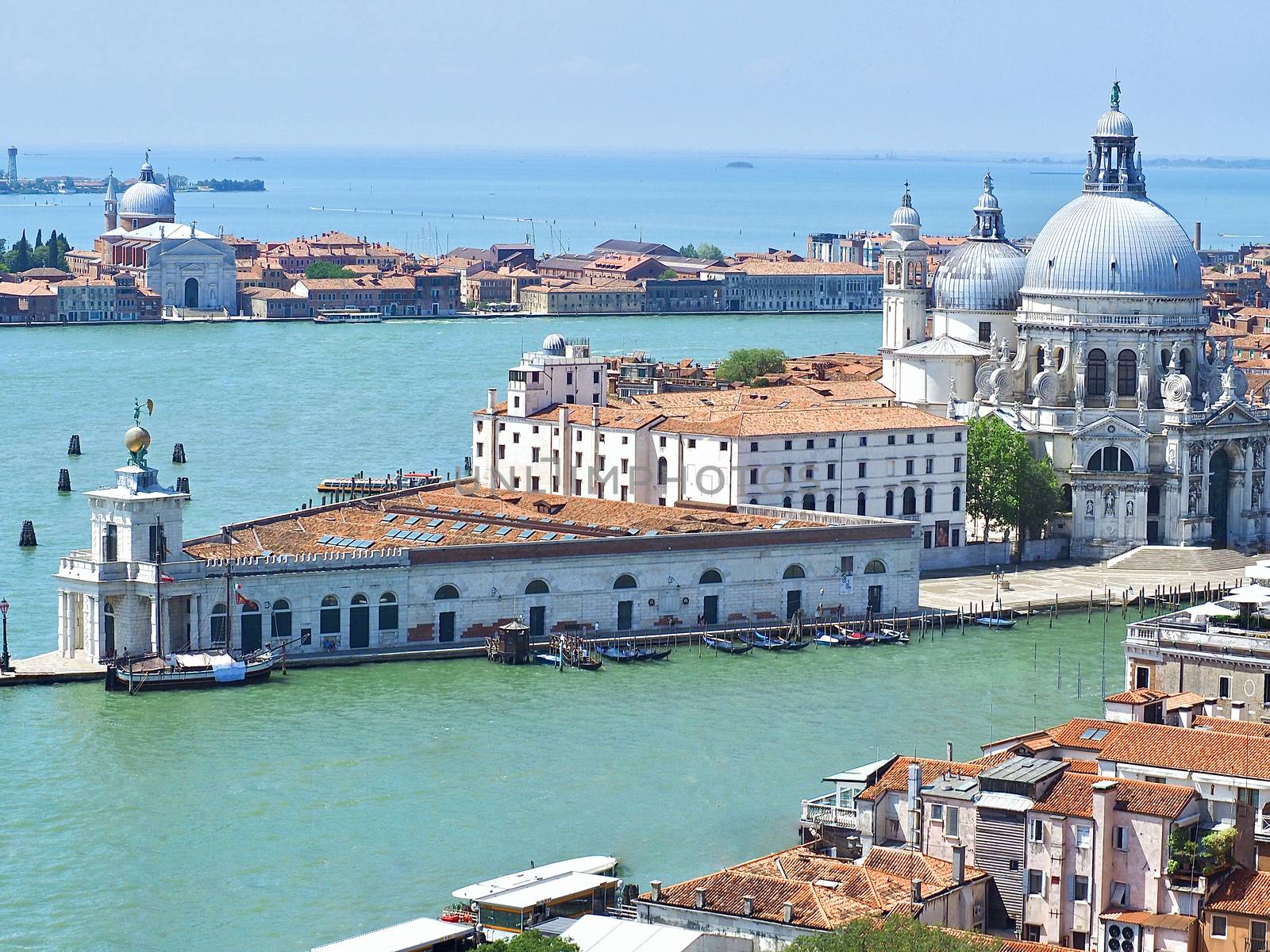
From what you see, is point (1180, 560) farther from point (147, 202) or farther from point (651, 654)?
point (147, 202)

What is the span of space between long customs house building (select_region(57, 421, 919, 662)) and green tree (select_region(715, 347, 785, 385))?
22005 mm

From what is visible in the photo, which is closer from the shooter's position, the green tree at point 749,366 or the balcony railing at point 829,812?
the balcony railing at point 829,812

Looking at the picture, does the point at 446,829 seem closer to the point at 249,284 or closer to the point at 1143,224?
the point at 1143,224

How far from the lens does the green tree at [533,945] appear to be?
21234 mm

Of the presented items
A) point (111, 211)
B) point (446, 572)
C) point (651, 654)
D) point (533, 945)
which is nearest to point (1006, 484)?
point (651, 654)

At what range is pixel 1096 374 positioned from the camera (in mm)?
54531

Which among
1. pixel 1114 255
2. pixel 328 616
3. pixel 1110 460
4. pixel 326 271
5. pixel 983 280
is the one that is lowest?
pixel 328 616

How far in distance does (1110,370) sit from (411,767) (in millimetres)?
25143

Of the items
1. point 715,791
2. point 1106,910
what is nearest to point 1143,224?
point 715,791

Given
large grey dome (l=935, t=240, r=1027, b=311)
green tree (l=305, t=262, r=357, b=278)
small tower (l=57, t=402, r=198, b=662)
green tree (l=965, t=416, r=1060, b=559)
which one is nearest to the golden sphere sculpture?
small tower (l=57, t=402, r=198, b=662)

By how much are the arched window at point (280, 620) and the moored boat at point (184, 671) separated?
1052 millimetres

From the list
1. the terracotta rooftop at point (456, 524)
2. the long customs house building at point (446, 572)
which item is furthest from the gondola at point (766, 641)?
the terracotta rooftop at point (456, 524)

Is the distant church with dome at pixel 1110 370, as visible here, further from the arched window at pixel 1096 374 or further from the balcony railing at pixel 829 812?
the balcony railing at pixel 829 812

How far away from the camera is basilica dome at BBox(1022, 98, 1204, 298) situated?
54562 millimetres
